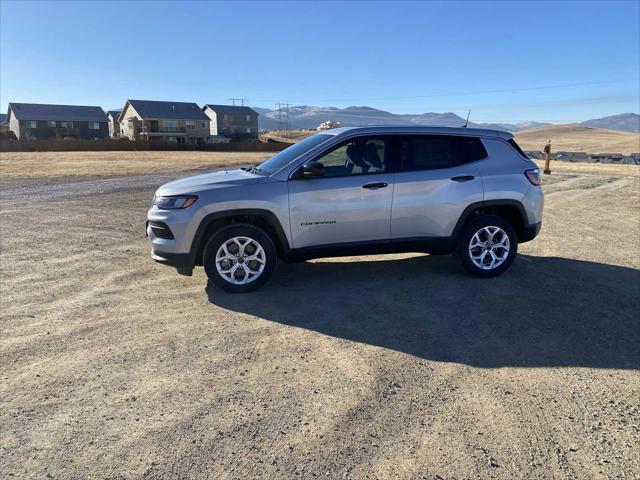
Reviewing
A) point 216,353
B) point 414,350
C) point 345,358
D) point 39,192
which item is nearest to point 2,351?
point 216,353

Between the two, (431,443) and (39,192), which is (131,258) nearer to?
(431,443)

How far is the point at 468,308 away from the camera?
5.04m

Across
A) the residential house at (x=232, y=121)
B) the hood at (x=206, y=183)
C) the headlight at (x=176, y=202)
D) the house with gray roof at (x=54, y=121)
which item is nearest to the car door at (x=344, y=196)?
the hood at (x=206, y=183)

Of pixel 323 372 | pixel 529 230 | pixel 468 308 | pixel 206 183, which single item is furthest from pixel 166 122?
pixel 323 372

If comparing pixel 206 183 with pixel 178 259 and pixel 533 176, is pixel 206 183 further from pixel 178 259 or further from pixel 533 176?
pixel 533 176

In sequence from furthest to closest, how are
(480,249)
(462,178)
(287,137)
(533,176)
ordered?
(287,137)
(533,176)
(480,249)
(462,178)

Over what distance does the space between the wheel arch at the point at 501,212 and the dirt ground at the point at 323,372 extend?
1.99ft

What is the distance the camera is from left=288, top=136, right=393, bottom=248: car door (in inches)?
215

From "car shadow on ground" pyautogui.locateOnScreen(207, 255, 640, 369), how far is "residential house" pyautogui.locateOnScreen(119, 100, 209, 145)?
7582 cm

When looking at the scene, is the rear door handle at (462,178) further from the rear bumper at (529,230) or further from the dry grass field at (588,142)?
the dry grass field at (588,142)

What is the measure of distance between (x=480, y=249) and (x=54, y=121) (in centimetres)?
8406

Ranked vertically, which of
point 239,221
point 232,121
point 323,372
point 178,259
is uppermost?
point 232,121

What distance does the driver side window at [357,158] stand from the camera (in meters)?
5.63

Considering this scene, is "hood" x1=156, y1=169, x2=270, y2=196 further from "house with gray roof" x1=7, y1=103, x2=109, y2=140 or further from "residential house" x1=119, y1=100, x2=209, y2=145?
"house with gray roof" x1=7, y1=103, x2=109, y2=140
